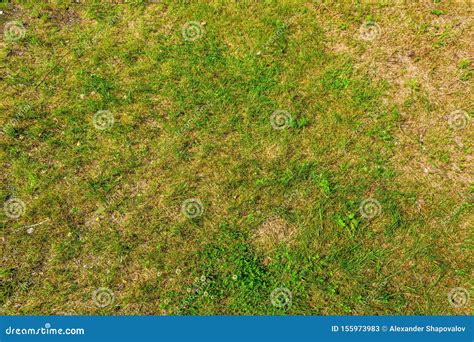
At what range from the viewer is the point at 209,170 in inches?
259

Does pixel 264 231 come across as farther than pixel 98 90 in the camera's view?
No

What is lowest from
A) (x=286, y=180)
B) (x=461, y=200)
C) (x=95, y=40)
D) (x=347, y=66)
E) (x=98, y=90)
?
(x=461, y=200)

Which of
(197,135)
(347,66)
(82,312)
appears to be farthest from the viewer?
(347,66)

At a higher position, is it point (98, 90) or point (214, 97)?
point (98, 90)

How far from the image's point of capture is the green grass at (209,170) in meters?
6.02

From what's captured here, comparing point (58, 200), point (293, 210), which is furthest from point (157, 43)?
point (293, 210)

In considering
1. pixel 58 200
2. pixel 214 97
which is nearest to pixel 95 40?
pixel 214 97

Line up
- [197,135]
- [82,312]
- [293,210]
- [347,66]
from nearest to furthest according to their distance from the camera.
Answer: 1. [82,312]
2. [293,210]
3. [197,135]
4. [347,66]

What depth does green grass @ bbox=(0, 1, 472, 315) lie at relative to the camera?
6020mm

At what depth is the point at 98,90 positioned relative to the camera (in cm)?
704

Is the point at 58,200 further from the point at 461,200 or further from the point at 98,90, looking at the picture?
the point at 461,200

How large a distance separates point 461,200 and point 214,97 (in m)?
4.42

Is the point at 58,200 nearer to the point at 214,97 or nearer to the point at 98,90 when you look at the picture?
the point at 98,90

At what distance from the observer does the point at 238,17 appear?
7555mm
